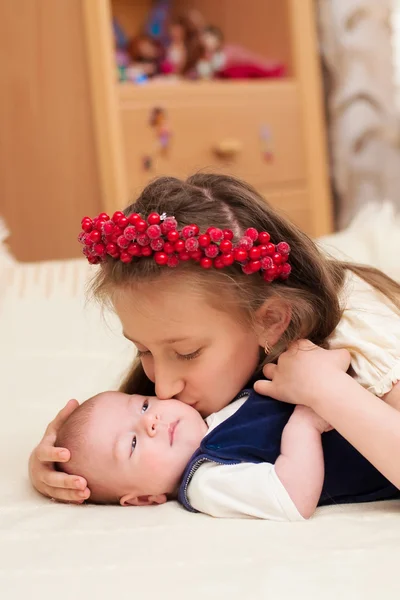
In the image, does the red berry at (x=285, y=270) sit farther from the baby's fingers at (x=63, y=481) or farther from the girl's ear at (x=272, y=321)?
the baby's fingers at (x=63, y=481)

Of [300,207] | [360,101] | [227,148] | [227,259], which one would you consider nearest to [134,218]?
[227,259]

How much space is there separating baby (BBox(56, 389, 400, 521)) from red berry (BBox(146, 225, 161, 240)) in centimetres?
23

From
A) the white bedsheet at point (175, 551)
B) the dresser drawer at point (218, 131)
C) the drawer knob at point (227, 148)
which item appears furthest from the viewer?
the drawer knob at point (227, 148)

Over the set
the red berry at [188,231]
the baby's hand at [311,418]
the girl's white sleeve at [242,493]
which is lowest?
the girl's white sleeve at [242,493]

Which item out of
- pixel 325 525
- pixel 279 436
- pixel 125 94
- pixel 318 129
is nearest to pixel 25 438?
pixel 279 436

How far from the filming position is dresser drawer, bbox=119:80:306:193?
258 cm

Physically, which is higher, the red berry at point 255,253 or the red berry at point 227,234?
the red berry at point 227,234

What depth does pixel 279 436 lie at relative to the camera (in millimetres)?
1039

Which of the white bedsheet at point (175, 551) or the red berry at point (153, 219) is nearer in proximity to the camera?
the white bedsheet at point (175, 551)

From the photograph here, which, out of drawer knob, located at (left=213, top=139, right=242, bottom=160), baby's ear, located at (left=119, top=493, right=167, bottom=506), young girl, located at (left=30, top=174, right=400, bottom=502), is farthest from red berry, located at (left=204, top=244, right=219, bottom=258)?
drawer knob, located at (left=213, top=139, right=242, bottom=160)

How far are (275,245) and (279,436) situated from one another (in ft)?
0.79

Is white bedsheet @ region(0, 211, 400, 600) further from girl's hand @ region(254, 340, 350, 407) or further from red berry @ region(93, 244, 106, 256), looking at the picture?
red berry @ region(93, 244, 106, 256)

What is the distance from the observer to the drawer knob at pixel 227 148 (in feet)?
8.96

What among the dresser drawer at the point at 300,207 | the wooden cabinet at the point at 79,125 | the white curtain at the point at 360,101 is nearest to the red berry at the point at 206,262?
the wooden cabinet at the point at 79,125
